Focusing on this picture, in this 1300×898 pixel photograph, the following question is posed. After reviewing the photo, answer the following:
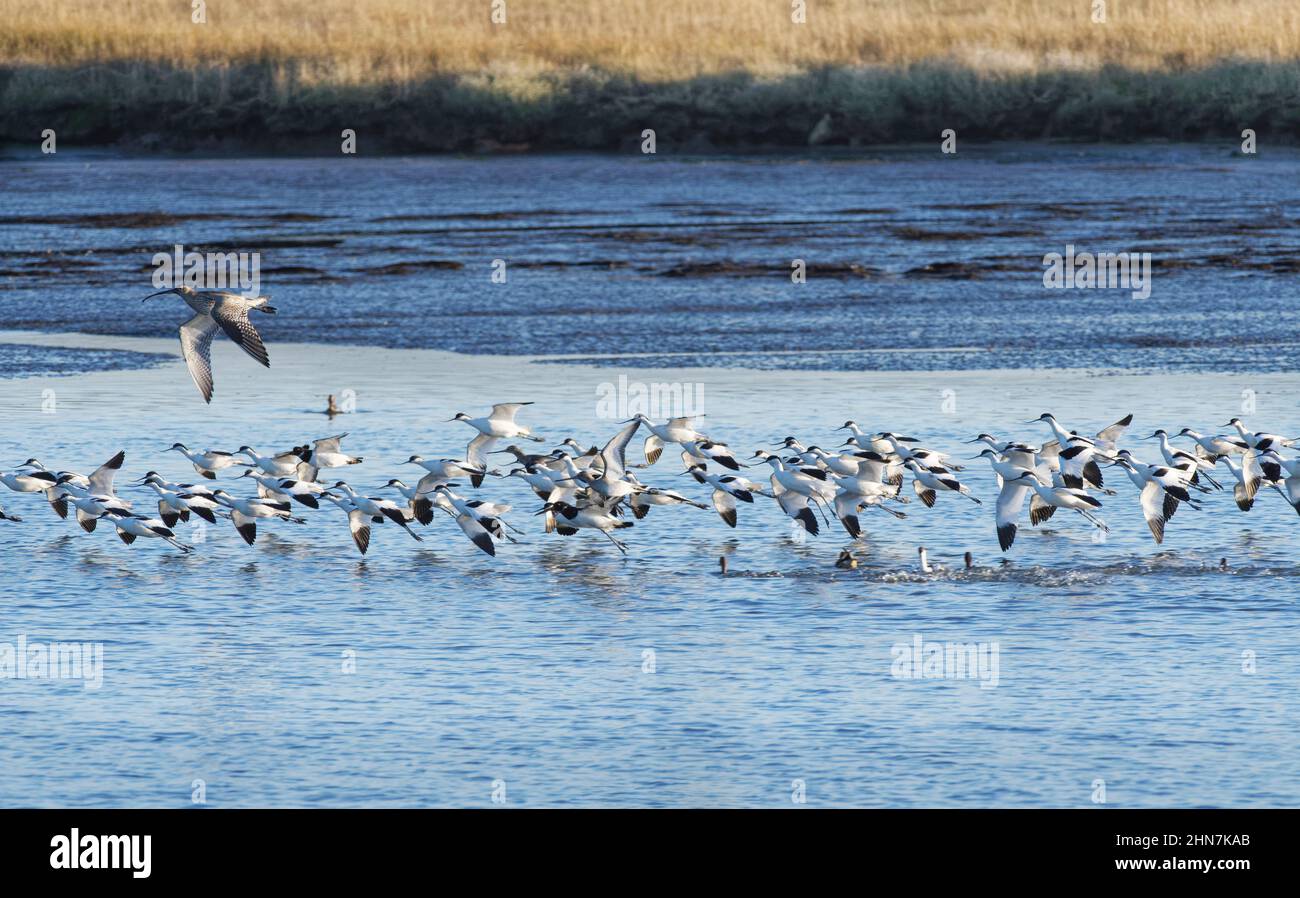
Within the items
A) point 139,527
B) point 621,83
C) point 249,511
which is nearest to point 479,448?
point 249,511

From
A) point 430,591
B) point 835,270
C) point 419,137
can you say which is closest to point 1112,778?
point 430,591

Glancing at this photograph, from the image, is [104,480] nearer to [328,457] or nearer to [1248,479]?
[328,457]

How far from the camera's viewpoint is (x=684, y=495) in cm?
1588

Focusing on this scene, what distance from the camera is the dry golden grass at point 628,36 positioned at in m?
54.5

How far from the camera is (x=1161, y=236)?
33.2m

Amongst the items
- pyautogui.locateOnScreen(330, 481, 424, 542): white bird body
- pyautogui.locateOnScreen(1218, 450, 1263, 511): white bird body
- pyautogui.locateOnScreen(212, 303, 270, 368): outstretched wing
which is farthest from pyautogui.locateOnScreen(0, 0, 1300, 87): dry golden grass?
pyautogui.locateOnScreen(330, 481, 424, 542): white bird body

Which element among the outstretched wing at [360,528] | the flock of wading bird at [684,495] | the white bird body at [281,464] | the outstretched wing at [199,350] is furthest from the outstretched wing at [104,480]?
the outstretched wing at [360,528]

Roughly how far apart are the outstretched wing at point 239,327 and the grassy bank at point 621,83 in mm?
36321

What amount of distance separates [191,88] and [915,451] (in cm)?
4045

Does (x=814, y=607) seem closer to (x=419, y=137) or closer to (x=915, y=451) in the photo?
(x=915, y=451)

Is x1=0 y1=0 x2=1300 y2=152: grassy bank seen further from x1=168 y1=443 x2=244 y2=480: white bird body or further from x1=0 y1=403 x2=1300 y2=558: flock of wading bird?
x1=0 y1=403 x2=1300 y2=558: flock of wading bird

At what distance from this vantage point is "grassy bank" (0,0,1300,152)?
170 ft

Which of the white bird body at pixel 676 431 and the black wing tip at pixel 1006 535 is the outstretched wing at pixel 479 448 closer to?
the white bird body at pixel 676 431

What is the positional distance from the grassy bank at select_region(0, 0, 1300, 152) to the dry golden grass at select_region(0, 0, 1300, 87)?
10 cm
